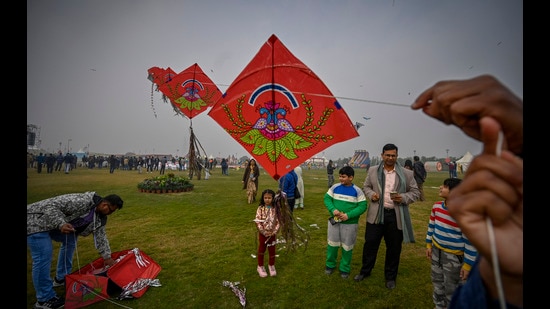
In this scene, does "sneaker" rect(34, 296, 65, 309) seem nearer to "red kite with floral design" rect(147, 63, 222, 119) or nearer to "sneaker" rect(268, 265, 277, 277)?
"sneaker" rect(268, 265, 277, 277)

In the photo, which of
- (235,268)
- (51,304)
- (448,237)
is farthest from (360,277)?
(51,304)

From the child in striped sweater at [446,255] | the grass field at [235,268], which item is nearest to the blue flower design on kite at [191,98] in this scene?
the grass field at [235,268]

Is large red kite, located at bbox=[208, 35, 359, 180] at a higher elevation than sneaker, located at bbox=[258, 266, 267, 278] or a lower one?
higher

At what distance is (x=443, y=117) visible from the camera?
90 centimetres

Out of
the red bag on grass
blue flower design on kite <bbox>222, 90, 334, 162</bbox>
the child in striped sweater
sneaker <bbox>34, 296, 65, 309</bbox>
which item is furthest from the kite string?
sneaker <bbox>34, 296, 65, 309</bbox>

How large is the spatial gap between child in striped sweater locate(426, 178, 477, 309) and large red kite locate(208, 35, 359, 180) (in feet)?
6.21

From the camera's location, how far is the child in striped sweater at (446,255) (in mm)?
2910

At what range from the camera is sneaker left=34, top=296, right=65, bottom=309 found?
3340 mm

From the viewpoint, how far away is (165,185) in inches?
531

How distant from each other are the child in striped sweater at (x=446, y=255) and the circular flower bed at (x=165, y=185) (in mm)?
13254

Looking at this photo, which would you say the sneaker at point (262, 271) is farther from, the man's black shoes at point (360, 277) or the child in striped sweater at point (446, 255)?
the child in striped sweater at point (446, 255)

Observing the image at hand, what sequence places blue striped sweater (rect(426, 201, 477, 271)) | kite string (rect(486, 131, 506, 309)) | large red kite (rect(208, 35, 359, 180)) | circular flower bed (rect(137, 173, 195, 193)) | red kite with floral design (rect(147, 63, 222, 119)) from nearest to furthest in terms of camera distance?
kite string (rect(486, 131, 506, 309)) < large red kite (rect(208, 35, 359, 180)) < blue striped sweater (rect(426, 201, 477, 271)) < red kite with floral design (rect(147, 63, 222, 119)) < circular flower bed (rect(137, 173, 195, 193))
